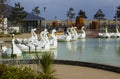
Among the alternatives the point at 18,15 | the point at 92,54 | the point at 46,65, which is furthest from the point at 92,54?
the point at 18,15

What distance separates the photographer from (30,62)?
659 inches

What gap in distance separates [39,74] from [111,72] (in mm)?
4145

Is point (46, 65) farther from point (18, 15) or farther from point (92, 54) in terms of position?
point (18, 15)

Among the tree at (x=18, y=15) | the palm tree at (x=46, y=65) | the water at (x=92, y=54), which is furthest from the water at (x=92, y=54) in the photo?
the tree at (x=18, y=15)

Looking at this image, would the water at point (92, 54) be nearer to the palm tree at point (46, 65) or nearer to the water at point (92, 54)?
the water at point (92, 54)

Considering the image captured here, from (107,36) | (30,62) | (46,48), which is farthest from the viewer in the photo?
(107,36)

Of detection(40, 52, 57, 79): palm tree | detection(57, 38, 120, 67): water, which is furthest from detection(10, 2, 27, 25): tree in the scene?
detection(40, 52, 57, 79): palm tree

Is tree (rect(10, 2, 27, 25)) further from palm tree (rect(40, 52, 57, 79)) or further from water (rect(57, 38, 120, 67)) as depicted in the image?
palm tree (rect(40, 52, 57, 79))

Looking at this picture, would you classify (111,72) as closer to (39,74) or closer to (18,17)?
(39,74)

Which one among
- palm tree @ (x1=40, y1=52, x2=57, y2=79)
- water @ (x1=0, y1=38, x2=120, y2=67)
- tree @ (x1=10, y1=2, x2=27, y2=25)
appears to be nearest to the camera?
palm tree @ (x1=40, y1=52, x2=57, y2=79)

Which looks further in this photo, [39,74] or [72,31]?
[72,31]

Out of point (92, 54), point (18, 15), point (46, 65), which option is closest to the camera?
point (46, 65)

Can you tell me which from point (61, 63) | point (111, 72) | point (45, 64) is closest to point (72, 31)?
point (61, 63)

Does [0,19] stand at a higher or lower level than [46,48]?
higher
